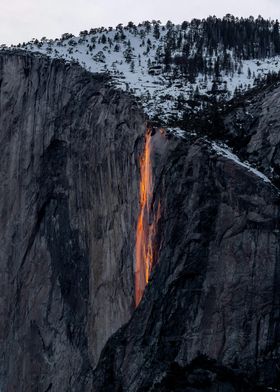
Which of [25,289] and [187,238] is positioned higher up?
[187,238]

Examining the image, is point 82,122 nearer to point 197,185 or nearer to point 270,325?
point 197,185

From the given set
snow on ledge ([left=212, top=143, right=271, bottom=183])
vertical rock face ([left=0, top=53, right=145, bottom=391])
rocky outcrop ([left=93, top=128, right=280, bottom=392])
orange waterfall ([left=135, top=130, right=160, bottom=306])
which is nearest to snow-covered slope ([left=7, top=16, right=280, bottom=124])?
vertical rock face ([left=0, top=53, right=145, bottom=391])

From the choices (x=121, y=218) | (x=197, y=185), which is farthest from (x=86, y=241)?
(x=197, y=185)

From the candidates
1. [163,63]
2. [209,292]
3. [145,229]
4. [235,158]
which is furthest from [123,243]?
[163,63]

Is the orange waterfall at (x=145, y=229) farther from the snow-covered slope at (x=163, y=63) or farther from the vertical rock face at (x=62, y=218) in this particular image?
the snow-covered slope at (x=163, y=63)

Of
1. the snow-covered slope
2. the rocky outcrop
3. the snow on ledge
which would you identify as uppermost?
the snow-covered slope

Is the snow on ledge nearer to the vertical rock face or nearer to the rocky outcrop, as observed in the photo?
the rocky outcrop
